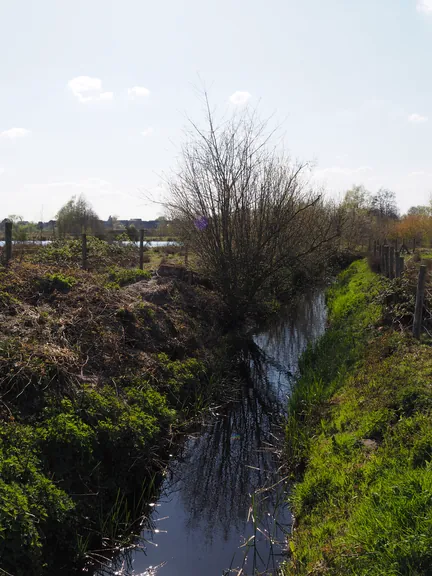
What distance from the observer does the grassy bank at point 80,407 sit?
16.0 ft

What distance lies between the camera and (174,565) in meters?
5.21

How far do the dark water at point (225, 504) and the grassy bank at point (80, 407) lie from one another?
1.24ft

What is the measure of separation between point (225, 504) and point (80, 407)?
234cm

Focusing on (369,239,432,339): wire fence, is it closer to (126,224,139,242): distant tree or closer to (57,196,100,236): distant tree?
(126,224,139,242): distant tree

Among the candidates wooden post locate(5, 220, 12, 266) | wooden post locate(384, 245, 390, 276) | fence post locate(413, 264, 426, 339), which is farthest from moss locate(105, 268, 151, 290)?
wooden post locate(384, 245, 390, 276)

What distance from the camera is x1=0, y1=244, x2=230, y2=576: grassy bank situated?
4891 millimetres

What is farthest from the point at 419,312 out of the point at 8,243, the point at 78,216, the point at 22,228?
the point at 78,216

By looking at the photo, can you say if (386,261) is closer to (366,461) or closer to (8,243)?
(8,243)

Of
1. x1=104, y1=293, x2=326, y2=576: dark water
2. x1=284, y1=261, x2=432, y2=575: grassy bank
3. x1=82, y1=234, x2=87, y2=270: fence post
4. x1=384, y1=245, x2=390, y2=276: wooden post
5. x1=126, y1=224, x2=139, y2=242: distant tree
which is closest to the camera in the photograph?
x1=284, y1=261, x2=432, y2=575: grassy bank

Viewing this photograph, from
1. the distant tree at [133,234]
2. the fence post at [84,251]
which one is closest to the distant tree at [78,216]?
the distant tree at [133,234]

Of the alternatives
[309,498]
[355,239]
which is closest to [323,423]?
[309,498]

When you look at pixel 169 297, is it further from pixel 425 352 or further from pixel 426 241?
pixel 426 241

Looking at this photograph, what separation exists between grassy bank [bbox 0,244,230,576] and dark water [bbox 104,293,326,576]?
38 centimetres

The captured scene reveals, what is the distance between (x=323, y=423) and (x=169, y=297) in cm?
687
